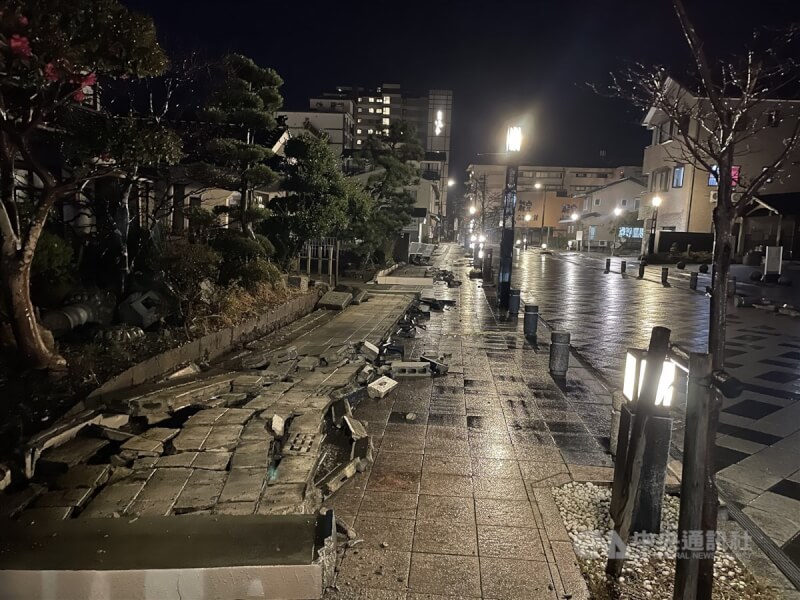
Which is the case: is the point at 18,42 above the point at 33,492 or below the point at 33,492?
above

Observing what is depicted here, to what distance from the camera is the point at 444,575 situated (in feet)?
11.5

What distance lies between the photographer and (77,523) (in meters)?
3.70

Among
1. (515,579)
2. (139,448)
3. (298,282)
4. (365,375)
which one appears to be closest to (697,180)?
(298,282)

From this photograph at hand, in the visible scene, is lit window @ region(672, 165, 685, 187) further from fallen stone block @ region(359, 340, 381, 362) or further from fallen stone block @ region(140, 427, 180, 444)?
fallen stone block @ region(140, 427, 180, 444)

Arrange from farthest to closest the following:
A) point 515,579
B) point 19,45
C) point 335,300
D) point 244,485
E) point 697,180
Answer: point 697,180, point 335,300, point 19,45, point 244,485, point 515,579

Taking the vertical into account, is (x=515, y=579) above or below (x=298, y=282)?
below

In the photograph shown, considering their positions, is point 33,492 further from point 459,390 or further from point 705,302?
point 705,302

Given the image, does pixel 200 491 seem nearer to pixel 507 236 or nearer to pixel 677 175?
pixel 507 236

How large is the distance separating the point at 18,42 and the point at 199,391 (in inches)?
157

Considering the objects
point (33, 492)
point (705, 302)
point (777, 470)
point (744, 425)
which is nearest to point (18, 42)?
point (33, 492)

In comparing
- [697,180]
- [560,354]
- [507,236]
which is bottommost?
[560,354]

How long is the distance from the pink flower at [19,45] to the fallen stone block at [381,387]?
5178 millimetres

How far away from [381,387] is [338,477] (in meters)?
2.72

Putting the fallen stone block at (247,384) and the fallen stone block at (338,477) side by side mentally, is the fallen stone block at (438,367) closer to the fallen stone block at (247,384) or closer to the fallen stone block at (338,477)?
the fallen stone block at (247,384)
